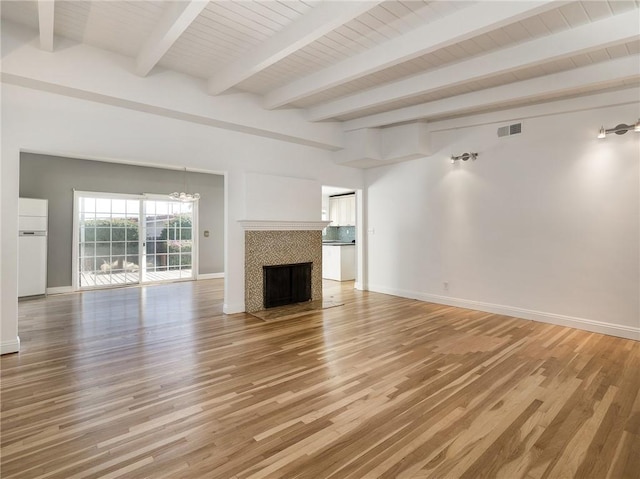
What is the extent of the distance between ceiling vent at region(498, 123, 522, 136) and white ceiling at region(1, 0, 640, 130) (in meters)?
0.33

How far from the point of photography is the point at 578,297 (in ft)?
14.6

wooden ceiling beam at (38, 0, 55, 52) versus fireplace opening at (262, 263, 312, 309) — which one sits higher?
wooden ceiling beam at (38, 0, 55, 52)

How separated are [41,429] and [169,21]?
3.32m

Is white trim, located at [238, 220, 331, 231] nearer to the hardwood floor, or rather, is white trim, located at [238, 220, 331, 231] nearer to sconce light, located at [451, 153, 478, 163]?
the hardwood floor

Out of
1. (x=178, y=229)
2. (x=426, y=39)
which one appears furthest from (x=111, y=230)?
(x=426, y=39)

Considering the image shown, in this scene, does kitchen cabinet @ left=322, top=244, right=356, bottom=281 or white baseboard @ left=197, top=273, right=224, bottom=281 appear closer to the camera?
kitchen cabinet @ left=322, top=244, right=356, bottom=281

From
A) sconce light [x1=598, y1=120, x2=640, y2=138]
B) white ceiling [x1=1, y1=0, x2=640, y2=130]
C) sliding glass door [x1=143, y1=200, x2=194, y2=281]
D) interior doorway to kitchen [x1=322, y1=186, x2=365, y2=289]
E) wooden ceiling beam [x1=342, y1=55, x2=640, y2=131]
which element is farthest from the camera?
sliding glass door [x1=143, y1=200, x2=194, y2=281]

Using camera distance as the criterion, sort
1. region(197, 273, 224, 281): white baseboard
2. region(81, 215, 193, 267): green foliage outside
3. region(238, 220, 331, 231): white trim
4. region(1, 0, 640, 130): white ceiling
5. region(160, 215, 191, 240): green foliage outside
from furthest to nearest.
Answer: region(197, 273, 224, 281): white baseboard → region(160, 215, 191, 240): green foliage outside → region(81, 215, 193, 267): green foliage outside → region(238, 220, 331, 231): white trim → region(1, 0, 640, 130): white ceiling

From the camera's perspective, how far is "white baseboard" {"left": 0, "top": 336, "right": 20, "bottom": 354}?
3455 mm

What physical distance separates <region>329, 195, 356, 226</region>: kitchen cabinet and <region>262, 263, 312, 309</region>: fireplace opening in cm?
347

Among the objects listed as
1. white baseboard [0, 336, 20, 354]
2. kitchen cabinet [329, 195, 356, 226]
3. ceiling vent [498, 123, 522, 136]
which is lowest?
white baseboard [0, 336, 20, 354]

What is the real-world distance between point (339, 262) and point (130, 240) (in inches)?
202

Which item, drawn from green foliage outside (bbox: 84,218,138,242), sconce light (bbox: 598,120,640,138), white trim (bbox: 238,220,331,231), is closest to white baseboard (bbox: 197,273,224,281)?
green foliage outside (bbox: 84,218,138,242)

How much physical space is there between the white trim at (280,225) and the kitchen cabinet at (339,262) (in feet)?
7.80
